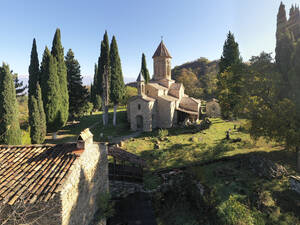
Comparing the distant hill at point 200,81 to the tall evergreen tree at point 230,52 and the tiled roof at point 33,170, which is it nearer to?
the tall evergreen tree at point 230,52

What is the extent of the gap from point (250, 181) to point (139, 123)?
17.0 meters

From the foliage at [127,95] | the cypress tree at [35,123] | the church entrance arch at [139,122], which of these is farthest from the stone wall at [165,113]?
the cypress tree at [35,123]

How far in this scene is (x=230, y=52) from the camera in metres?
24.6

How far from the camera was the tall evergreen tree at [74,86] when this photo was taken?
2770 centimetres

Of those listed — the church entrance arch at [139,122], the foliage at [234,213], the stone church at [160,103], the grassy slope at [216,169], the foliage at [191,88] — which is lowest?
the foliage at [234,213]

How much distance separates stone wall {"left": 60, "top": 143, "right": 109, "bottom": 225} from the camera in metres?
6.42

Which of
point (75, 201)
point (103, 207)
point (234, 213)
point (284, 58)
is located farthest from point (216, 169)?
point (75, 201)

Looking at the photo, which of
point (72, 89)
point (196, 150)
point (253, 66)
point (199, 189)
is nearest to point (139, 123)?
point (196, 150)

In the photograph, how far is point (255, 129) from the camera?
13.6 metres

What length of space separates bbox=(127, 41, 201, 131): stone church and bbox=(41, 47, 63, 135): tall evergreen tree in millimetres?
9973

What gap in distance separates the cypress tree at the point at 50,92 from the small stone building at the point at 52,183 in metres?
12.3

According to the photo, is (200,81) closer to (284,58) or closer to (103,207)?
(284,58)

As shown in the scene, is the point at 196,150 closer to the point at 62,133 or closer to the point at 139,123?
the point at 139,123

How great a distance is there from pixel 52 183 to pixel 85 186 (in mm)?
1850
